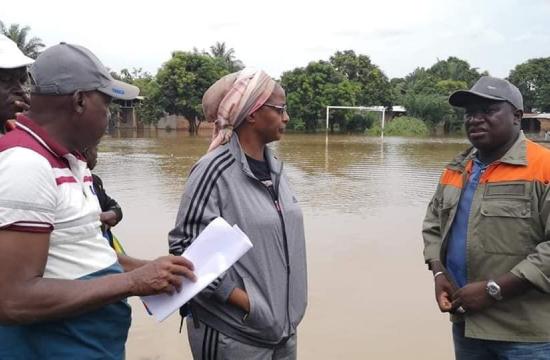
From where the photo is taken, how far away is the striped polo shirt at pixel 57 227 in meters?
1.40

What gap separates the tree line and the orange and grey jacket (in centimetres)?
3745

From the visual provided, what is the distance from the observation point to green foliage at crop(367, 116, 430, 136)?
42.4 metres

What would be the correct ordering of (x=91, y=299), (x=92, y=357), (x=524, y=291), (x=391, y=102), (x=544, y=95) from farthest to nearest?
(x=544, y=95)
(x=391, y=102)
(x=524, y=291)
(x=92, y=357)
(x=91, y=299)

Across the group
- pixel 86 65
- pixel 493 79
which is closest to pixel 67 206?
pixel 86 65

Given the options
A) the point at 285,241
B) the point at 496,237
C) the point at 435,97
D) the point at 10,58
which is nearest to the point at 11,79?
the point at 10,58

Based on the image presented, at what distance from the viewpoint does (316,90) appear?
1655 inches

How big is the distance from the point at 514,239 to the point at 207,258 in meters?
1.39

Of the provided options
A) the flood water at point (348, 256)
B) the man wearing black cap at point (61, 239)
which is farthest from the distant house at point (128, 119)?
the man wearing black cap at point (61, 239)

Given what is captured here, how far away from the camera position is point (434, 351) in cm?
413

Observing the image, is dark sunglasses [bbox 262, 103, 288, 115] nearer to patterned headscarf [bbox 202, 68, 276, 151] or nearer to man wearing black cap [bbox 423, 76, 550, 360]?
patterned headscarf [bbox 202, 68, 276, 151]

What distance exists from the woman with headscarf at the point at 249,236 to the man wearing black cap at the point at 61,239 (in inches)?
18.5

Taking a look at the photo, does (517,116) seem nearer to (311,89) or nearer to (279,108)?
(279,108)

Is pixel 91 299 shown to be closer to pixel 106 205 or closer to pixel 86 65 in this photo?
pixel 86 65

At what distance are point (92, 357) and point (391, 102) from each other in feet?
156
